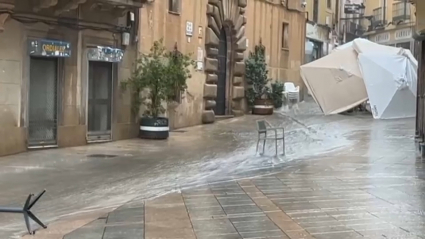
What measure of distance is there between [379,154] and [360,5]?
33.1 meters

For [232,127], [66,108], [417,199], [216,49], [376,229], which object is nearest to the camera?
[376,229]

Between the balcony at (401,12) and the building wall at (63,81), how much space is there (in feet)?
100

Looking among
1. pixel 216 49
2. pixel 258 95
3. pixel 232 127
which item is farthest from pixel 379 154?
pixel 258 95

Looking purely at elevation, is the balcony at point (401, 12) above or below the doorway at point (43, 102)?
above

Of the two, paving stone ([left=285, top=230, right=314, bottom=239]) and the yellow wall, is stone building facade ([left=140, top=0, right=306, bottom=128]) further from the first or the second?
paving stone ([left=285, top=230, right=314, bottom=239])

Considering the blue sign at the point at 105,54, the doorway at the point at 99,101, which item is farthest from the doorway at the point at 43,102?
the doorway at the point at 99,101

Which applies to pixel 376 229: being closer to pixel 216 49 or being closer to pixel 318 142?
pixel 318 142

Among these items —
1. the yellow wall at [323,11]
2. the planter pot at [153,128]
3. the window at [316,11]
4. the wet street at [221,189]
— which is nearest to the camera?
the wet street at [221,189]

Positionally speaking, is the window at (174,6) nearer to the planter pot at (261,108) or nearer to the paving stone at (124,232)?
the planter pot at (261,108)

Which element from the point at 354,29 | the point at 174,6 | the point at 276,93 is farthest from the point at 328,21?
the point at 174,6

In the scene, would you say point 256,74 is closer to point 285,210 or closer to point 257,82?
point 257,82

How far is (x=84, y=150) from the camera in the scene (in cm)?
1358

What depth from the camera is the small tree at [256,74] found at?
24078 mm

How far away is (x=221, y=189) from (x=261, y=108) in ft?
52.3
